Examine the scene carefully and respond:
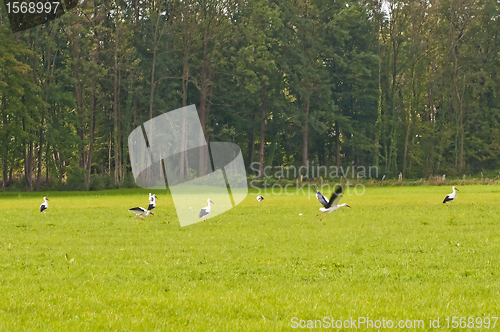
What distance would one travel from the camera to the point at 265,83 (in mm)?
73750

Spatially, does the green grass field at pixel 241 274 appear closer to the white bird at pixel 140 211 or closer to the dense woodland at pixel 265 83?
the white bird at pixel 140 211

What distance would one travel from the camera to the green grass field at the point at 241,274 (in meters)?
9.46

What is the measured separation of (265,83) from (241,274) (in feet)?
204

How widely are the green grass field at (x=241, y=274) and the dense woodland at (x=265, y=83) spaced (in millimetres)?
39070

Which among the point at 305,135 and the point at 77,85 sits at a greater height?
the point at 77,85

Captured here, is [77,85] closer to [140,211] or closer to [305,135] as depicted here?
[305,135]

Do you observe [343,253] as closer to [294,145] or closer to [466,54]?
[294,145]

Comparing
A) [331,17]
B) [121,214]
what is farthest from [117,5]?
[121,214]

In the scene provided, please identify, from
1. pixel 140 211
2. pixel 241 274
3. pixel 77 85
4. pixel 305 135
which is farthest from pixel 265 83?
pixel 241 274

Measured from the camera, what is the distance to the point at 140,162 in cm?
6681

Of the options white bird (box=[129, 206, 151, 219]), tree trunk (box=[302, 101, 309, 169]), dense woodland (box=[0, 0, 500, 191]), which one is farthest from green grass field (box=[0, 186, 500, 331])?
tree trunk (box=[302, 101, 309, 169])

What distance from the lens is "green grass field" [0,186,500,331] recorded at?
946 centimetres

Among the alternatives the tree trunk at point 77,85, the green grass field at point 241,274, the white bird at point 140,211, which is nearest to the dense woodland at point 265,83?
the tree trunk at point 77,85

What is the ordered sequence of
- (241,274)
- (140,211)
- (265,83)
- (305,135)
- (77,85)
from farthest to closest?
(305,135), (265,83), (77,85), (140,211), (241,274)
